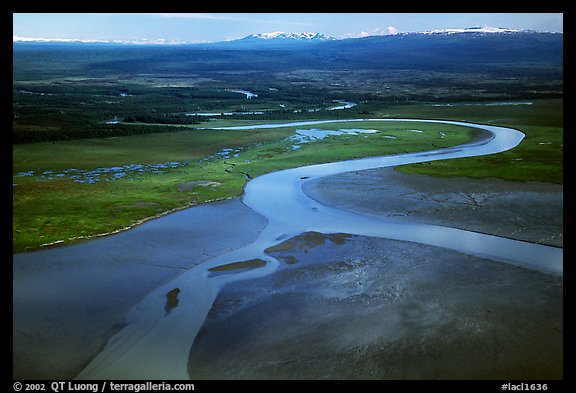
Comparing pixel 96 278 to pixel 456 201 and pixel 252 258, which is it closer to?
pixel 252 258

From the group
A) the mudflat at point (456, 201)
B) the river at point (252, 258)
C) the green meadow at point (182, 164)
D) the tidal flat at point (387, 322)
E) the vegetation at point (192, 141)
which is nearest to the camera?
the tidal flat at point (387, 322)

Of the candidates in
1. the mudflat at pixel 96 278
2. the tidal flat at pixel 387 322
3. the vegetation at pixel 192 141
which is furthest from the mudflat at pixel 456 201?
the mudflat at pixel 96 278

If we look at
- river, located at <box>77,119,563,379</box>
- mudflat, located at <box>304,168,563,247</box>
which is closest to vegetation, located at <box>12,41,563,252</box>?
mudflat, located at <box>304,168,563,247</box>

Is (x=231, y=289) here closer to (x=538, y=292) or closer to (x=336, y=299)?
(x=336, y=299)

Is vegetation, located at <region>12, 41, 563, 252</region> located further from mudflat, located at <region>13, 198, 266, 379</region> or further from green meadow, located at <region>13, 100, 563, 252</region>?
mudflat, located at <region>13, 198, 266, 379</region>

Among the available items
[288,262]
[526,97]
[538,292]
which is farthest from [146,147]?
[526,97]

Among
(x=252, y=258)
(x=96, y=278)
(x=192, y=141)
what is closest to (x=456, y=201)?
(x=252, y=258)

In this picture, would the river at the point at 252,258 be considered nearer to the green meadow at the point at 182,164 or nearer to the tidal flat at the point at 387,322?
the tidal flat at the point at 387,322

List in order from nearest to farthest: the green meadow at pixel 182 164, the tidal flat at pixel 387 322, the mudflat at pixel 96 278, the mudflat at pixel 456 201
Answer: the tidal flat at pixel 387 322 → the mudflat at pixel 96 278 → the mudflat at pixel 456 201 → the green meadow at pixel 182 164
